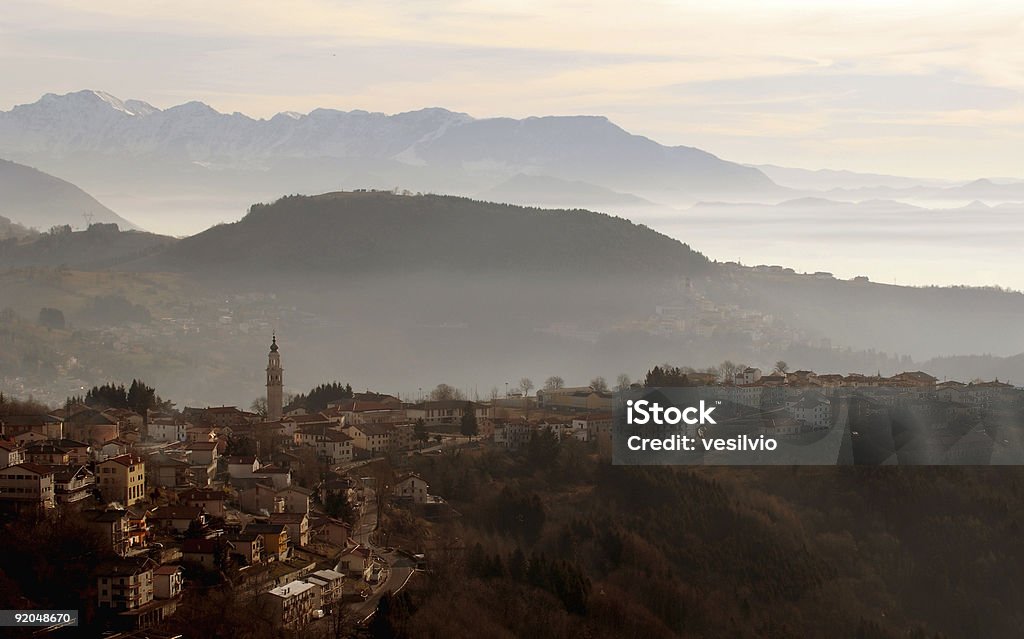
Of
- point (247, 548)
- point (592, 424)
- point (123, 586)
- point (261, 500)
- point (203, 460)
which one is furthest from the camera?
point (592, 424)

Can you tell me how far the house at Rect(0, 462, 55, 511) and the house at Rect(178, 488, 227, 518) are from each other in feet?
7.39

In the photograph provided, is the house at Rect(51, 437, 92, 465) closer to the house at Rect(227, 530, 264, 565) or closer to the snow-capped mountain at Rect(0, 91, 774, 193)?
the house at Rect(227, 530, 264, 565)

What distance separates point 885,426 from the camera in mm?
28781

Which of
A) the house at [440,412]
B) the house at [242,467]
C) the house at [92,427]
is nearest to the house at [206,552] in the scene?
the house at [242,467]

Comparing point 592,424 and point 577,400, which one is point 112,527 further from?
point 577,400

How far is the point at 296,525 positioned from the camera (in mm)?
20578

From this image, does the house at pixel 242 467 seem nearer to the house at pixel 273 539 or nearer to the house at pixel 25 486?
the house at pixel 273 539

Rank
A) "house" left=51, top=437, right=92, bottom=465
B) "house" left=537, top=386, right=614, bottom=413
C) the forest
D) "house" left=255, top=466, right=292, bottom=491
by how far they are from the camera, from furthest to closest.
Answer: "house" left=537, top=386, right=614, bottom=413, "house" left=255, top=466, right=292, bottom=491, "house" left=51, top=437, right=92, bottom=465, the forest

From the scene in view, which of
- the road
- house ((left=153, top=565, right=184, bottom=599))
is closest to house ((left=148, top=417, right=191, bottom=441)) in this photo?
the road

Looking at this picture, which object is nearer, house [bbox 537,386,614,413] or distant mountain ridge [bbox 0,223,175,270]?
house [bbox 537,386,614,413]

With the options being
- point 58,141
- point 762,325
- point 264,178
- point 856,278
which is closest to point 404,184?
point 264,178

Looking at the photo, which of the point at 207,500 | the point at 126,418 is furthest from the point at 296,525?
the point at 126,418

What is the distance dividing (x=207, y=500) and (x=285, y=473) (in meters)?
2.75

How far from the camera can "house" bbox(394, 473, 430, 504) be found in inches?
986
